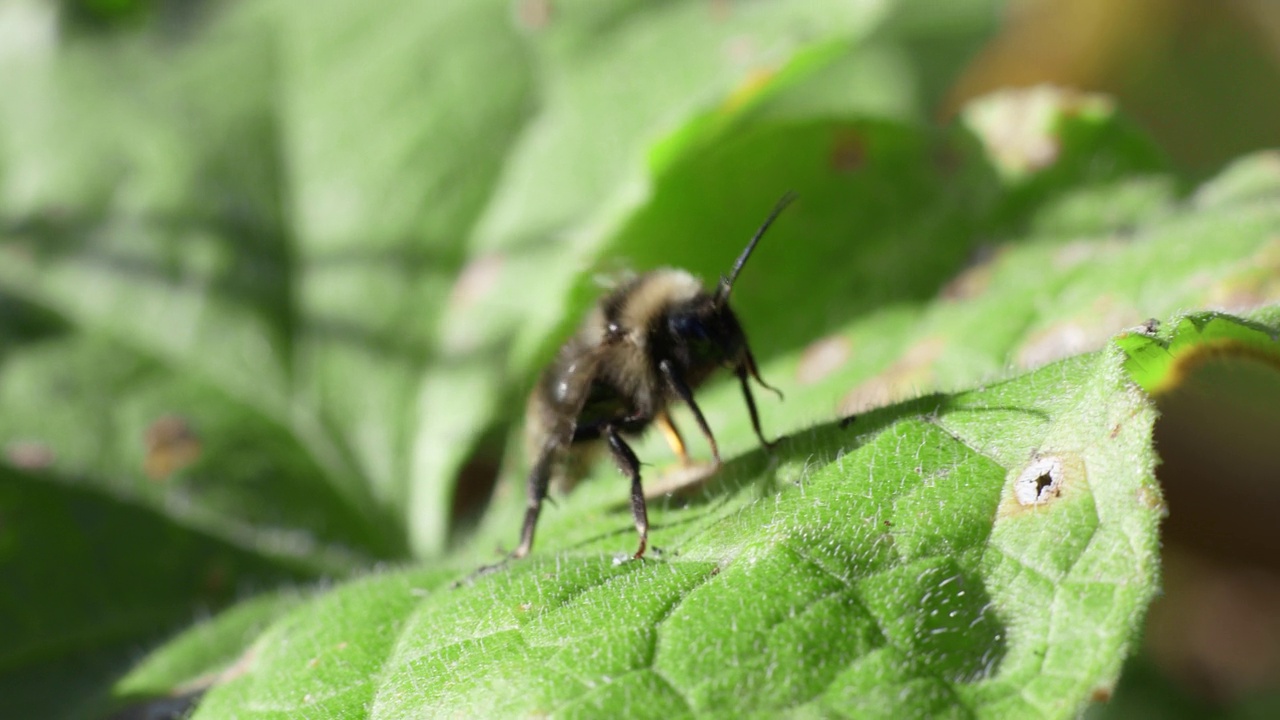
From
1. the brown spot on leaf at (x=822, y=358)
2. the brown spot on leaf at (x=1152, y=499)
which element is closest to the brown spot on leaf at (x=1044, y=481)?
the brown spot on leaf at (x=1152, y=499)

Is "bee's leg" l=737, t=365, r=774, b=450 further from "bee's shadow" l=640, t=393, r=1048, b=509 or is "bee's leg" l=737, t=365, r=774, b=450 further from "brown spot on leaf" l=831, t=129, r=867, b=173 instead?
"brown spot on leaf" l=831, t=129, r=867, b=173

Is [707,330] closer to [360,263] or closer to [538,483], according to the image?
[538,483]

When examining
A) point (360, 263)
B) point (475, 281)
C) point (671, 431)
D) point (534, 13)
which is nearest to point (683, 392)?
point (671, 431)

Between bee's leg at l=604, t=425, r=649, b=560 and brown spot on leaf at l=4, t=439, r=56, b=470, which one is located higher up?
brown spot on leaf at l=4, t=439, r=56, b=470

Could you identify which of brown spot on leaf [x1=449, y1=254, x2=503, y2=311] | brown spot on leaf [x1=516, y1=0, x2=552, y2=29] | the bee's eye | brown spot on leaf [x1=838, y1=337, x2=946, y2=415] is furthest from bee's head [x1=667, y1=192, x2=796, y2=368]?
brown spot on leaf [x1=516, y1=0, x2=552, y2=29]

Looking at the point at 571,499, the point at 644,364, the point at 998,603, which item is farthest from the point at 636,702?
the point at 571,499

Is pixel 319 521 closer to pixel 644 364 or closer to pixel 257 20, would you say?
pixel 644 364

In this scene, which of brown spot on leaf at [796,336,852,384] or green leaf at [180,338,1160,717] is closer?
green leaf at [180,338,1160,717]
